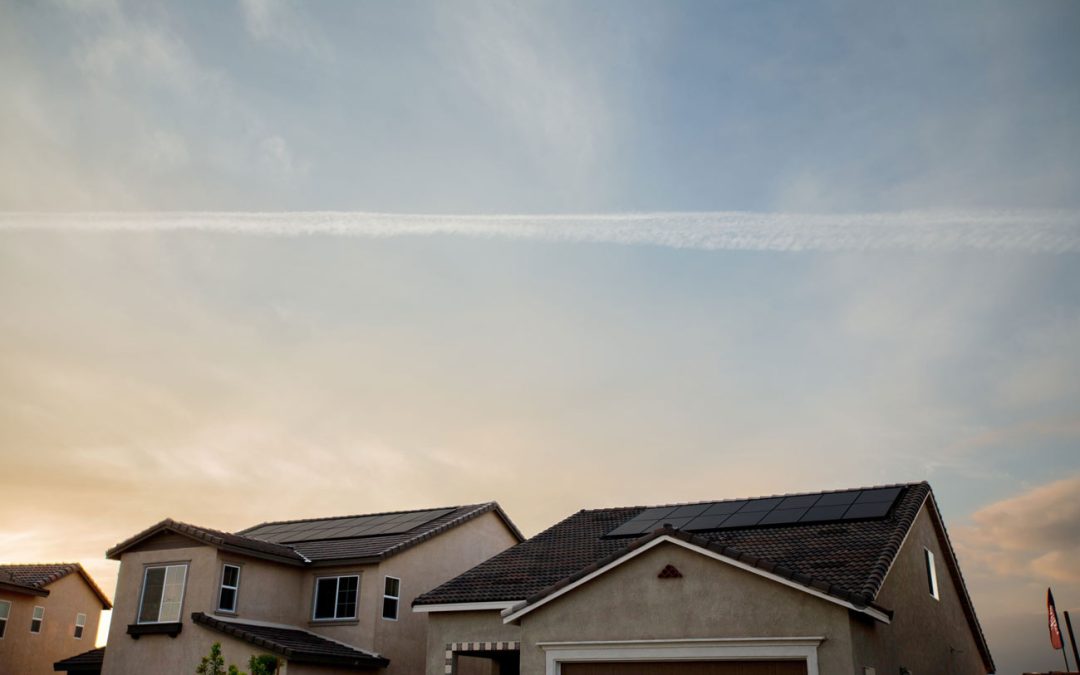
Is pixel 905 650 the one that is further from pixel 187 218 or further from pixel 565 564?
pixel 187 218

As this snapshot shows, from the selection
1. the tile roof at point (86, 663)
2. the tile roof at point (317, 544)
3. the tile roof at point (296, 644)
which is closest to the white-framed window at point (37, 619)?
the tile roof at point (86, 663)

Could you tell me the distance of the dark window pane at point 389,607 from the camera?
86.4 feet

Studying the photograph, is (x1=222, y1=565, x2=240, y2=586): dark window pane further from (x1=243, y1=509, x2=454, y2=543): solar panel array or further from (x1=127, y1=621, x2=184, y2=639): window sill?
(x1=243, y1=509, x2=454, y2=543): solar panel array

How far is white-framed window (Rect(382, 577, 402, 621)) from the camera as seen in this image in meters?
26.4

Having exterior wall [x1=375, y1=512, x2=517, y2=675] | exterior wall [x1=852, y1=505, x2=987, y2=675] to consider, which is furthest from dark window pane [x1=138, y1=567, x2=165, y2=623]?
exterior wall [x1=852, y1=505, x2=987, y2=675]

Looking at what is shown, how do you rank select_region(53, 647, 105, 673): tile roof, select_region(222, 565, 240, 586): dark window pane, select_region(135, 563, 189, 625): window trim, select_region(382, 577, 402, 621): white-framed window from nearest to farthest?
select_region(135, 563, 189, 625): window trim, select_region(222, 565, 240, 586): dark window pane, select_region(382, 577, 402, 621): white-framed window, select_region(53, 647, 105, 673): tile roof

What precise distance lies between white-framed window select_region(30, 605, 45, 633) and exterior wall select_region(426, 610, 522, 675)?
23220 millimetres

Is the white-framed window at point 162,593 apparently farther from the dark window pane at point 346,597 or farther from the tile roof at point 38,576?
the tile roof at point 38,576

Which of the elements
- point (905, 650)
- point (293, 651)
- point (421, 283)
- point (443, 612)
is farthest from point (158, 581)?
point (905, 650)

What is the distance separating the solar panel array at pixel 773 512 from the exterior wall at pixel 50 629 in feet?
83.8

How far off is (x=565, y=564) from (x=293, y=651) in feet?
23.2

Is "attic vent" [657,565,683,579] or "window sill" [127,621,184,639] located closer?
"attic vent" [657,565,683,579]

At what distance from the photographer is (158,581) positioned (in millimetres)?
25812

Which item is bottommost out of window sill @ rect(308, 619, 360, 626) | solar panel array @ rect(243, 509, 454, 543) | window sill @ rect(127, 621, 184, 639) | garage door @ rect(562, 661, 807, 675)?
garage door @ rect(562, 661, 807, 675)
